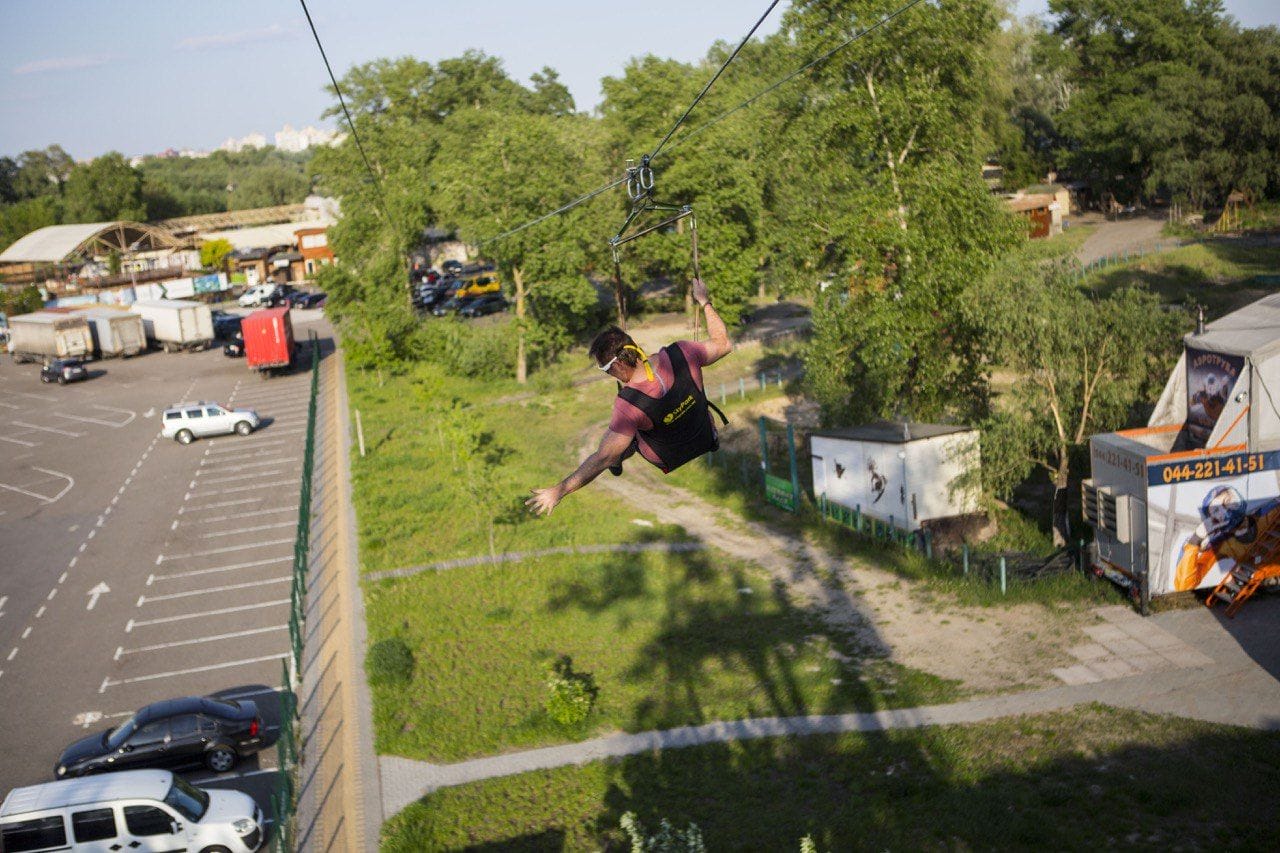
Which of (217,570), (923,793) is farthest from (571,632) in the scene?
(217,570)

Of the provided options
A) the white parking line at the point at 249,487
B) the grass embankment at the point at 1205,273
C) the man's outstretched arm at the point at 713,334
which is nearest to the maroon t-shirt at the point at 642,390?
the man's outstretched arm at the point at 713,334

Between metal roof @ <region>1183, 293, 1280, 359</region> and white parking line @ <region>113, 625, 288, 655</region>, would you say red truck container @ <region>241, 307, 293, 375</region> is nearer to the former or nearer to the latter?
white parking line @ <region>113, 625, 288, 655</region>

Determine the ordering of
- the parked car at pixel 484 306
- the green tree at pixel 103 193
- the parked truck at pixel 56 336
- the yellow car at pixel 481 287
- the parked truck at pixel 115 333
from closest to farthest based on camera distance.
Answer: the parked truck at pixel 56 336 < the parked truck at pixel 115 333 < the parked car at pixel 484 306 < the yellow car at pixel 481 287 < the green tree at pixel 103 193

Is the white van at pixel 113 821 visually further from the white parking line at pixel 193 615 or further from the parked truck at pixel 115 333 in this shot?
the parked truck at pixel 115 333

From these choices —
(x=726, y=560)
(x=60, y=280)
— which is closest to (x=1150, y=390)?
(x=726, y=560)

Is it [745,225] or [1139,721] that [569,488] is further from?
[745,225]
